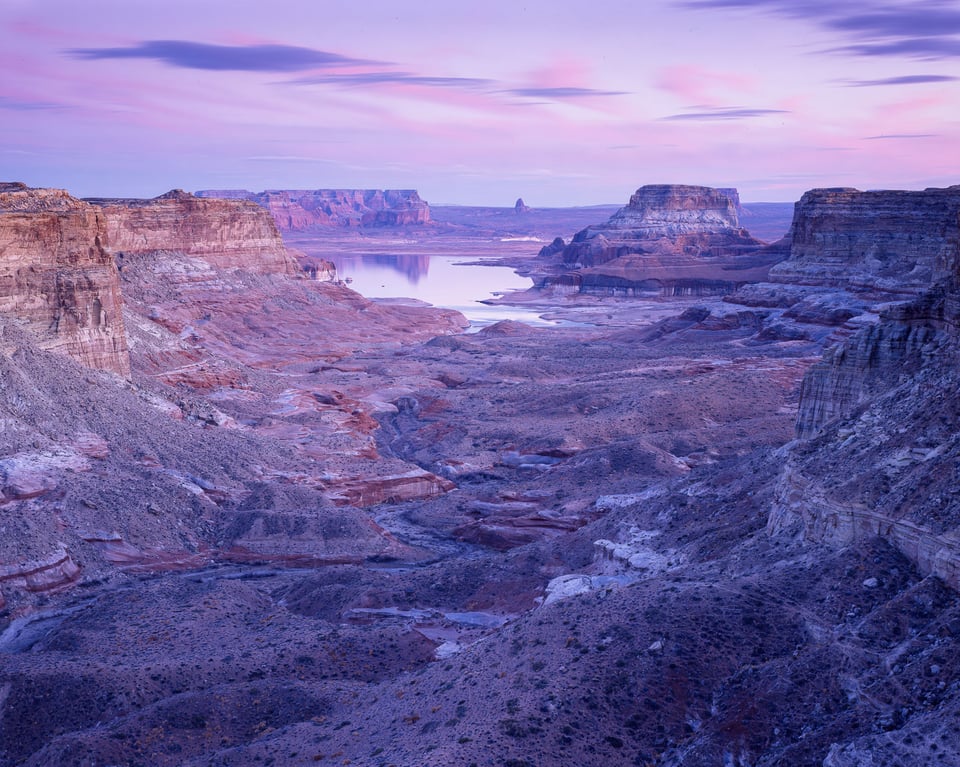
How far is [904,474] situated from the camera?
626 inches

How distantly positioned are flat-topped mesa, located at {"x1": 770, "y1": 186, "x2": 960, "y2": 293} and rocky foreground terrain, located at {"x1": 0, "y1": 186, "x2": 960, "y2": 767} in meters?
18.6

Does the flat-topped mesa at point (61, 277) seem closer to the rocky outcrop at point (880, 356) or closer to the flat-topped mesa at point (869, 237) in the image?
the rocky outcrop at point (880, 356)

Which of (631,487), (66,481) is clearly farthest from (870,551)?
(66,481)

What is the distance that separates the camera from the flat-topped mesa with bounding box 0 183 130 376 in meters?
32.6

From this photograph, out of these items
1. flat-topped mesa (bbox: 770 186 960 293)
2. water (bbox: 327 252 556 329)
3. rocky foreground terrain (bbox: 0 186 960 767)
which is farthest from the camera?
water (bbox: 327 252 556 329)

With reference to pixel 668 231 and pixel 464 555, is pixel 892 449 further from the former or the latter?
pixel 668 231

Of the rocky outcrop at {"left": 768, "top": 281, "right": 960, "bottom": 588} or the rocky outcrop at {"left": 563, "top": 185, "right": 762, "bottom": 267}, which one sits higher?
the rocky outcrop at {"left": 563, "top": 185, "right": 762, "bottom": 267}

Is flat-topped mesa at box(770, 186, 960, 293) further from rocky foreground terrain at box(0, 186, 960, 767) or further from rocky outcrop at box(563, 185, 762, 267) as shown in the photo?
rocky outcrop at box(563, 185, 762, 267)

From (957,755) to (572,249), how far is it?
132713 mm

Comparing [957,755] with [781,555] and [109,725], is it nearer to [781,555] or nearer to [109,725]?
[781,555]

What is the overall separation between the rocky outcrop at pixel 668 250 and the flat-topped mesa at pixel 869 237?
27144 mm

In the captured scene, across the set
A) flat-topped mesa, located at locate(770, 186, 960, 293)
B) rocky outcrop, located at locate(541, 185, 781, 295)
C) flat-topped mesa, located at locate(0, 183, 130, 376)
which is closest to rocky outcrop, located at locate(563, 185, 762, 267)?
rocky outcrop, located at locate(541, 185, 781, 295)

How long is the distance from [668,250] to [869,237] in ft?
200

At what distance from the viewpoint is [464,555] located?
28.1 m
